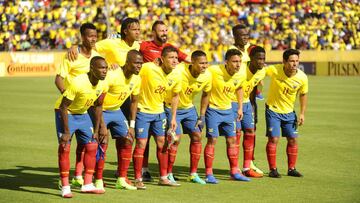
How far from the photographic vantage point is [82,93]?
11.0 meters

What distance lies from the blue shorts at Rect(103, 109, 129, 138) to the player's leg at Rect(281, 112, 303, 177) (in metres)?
3.29

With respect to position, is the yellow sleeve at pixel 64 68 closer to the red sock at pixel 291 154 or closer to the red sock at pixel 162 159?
the red sock at pixel 162 159

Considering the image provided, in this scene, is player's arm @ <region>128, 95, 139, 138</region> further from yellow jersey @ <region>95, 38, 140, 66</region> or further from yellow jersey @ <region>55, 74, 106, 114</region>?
yellow jersey @ <region>95, 38, 140, 66</region>

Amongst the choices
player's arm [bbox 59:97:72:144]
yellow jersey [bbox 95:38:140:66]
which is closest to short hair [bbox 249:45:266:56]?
yellow jersey [bbox 95:38:140:66]

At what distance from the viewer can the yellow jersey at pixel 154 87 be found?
1231 cm

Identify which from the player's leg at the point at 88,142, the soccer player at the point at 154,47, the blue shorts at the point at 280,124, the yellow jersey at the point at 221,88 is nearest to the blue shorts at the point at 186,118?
the yellow jersey at the point at 221,88

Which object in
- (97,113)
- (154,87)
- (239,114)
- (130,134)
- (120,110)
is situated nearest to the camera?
(97,113)

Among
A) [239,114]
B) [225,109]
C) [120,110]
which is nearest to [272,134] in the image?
[239,114]

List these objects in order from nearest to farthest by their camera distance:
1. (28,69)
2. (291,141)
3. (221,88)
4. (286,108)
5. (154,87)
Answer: (154,87), (221,88), (291,141), (286,108), (28,69)

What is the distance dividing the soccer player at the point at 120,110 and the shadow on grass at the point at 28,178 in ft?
3.58

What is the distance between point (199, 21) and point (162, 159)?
36.0m

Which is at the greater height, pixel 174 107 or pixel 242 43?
pixel 242 43

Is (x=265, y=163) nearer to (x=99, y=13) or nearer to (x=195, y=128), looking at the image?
(x=195, y=128)

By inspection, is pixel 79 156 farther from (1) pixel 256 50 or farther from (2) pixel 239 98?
(1) pixel 256 50
